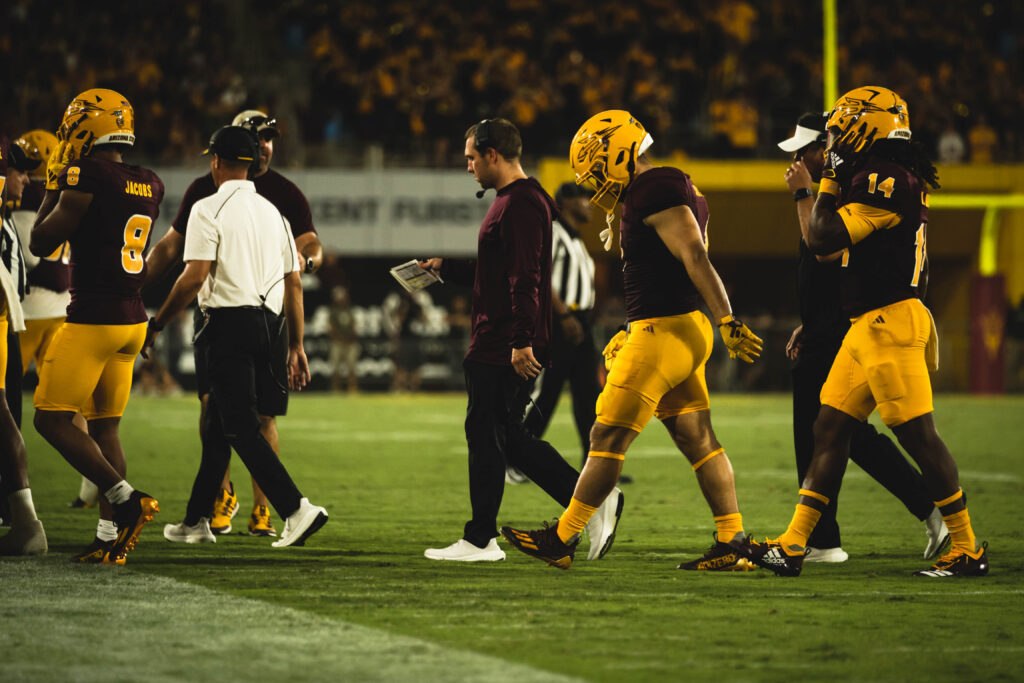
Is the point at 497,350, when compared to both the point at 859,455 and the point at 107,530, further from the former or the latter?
the point at 107,530

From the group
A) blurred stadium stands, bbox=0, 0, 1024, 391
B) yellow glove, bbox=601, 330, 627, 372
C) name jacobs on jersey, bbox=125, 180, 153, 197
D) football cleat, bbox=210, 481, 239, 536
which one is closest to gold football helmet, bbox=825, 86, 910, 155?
yellow glove, bbox=601, 330, 627, 372

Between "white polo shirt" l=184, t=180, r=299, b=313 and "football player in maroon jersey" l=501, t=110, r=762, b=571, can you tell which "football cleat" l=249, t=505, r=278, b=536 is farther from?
"football player in maroon jersey" l=501, t=110, r=762, b=571

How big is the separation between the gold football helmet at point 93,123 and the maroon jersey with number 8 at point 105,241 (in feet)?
0.32

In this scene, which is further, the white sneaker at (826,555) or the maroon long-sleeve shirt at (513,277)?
the white sneaker at (826,555)

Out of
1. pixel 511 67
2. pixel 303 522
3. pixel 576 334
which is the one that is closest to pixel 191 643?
pixel 303 522

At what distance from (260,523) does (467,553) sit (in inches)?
62.7

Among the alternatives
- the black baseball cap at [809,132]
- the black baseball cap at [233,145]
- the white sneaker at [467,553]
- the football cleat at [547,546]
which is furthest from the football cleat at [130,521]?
the black baseball cap at [809,132]

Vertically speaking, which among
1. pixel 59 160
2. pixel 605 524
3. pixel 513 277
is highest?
pixel 59 160

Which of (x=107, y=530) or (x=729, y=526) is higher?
(x=729, y=526)

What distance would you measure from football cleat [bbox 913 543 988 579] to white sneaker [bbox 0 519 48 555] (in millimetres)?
4021

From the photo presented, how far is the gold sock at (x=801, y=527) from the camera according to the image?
20.8 ft

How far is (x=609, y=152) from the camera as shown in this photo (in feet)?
20.8

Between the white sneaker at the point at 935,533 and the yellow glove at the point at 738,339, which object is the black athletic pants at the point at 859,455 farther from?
the yellow glove at the point at 738,339

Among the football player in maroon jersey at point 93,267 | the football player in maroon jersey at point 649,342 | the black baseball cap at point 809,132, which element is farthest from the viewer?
the black baseball cap at point 809,132
